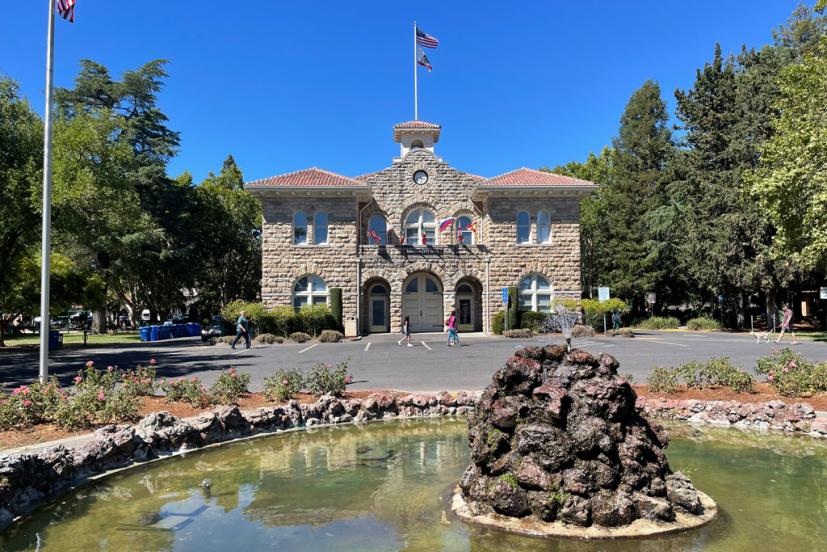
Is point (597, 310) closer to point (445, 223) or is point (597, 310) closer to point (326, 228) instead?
point (445, 223)

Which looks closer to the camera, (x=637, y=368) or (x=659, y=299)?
(x=637, y=368)

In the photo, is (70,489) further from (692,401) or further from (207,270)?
(207,270)

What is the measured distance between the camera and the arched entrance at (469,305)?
121 ft

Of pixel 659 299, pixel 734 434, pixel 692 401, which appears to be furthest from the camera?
pixel 659 299

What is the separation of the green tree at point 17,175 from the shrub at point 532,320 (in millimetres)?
24603

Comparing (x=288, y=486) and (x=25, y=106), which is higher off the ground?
(x=25, y=106)

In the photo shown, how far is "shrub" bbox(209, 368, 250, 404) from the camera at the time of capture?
10406 mm

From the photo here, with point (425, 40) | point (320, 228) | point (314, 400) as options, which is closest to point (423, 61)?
point (425, 40)

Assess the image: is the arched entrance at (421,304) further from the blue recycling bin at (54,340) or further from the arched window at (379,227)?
the blue recycling bin at (54,340)

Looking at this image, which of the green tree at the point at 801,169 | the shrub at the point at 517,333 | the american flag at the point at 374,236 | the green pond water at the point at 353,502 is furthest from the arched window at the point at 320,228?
the green pond water at the point at 353,502

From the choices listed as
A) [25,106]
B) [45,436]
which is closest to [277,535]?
[45,436]

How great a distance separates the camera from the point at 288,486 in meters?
6.64

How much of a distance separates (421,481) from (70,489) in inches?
159

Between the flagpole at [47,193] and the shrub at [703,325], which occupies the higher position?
the flagpole at [47,193]
